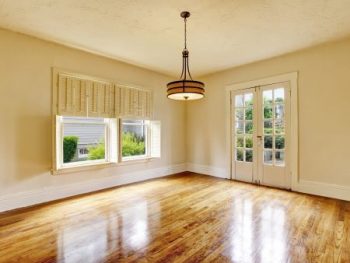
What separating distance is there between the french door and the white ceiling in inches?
35.6

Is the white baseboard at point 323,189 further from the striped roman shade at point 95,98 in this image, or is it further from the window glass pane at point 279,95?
the striped roman shade at point 95,98

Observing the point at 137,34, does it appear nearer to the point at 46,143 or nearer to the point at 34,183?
the point at 46,143

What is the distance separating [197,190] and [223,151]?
1.53 meters

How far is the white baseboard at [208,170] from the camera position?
18.1ft

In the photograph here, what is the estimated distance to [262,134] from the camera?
188 inches

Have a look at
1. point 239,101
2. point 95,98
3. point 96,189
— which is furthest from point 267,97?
point 96,189

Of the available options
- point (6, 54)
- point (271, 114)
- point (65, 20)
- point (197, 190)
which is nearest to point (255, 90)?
point (271, 114)

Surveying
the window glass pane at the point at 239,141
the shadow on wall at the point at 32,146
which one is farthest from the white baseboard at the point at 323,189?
the shadow on wall at the point at 32,146

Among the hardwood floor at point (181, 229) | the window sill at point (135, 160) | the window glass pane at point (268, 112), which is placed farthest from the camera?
the window sill at point (135, 160)

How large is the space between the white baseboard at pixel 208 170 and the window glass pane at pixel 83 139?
2.68 metres

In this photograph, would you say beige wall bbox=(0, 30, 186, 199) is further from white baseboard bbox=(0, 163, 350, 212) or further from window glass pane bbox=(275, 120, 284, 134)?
window glass pane bbox=(275, 120, 284, 134)

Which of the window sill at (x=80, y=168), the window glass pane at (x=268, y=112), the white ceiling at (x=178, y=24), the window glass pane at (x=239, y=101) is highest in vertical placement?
the white ceiling at (x=178, y=24)

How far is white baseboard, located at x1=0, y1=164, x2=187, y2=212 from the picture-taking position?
11.1ft

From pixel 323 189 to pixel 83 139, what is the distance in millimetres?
4634
